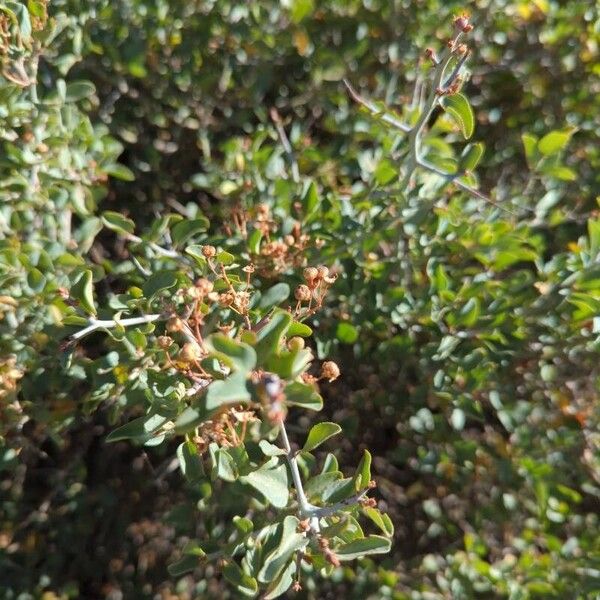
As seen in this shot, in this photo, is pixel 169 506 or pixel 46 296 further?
pixel 169 506

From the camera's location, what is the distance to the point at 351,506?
1171 millimetres

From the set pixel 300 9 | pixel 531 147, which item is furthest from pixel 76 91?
pixel 531 147

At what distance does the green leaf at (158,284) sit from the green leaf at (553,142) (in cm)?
102

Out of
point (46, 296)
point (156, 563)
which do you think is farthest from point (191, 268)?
point (156, 563)

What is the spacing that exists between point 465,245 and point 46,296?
3.53ft

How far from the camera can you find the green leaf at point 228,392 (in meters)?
0.81

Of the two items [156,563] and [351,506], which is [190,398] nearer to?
[351,506]

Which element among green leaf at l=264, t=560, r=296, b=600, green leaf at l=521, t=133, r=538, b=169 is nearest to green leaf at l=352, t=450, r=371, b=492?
green leaf at l=264, t=560, r=296, b=600

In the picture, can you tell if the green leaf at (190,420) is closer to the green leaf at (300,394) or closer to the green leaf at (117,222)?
the green leaf at (300,394)

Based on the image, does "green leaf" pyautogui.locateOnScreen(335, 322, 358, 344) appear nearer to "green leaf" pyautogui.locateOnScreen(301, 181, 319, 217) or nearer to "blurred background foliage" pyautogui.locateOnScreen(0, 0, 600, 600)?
"blurred background foliage" pyautogui.locateOnScreen(0, 0, 600, 600)

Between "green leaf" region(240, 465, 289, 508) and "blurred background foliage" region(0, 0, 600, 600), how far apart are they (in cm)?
47

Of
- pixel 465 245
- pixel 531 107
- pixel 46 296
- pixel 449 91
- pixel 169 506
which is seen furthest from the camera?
pixel 531 107

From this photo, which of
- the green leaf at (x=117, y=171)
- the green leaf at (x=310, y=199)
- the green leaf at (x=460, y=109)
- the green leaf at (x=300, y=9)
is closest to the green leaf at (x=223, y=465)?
the green leaf at (x=460, y=109)

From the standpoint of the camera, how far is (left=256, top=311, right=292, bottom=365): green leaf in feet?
2.98
